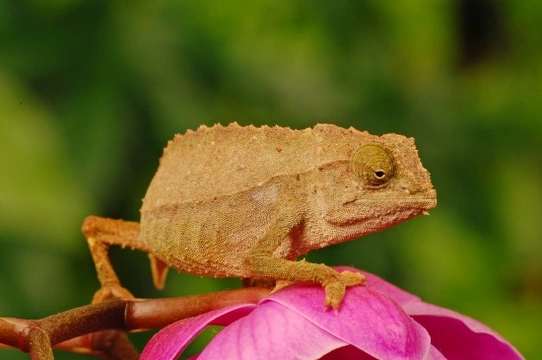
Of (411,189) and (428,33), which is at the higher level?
(428,33)

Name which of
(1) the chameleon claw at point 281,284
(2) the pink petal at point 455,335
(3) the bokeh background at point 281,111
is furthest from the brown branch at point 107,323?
(3) the bokeh background at point 281,111

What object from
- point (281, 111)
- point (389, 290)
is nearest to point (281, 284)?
point (389, 290)

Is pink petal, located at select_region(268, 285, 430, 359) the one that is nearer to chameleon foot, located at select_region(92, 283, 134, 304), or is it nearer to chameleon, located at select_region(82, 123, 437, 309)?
chameleon, located at select_region(82, 123, 437, 309)

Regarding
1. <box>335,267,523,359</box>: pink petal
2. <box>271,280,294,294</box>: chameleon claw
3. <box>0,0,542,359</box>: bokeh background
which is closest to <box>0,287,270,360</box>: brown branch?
<box>271,280,294,294</box>: chameleon claw

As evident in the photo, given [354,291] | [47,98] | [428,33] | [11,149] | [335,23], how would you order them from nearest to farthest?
[354,291]
[11,149]
[47,98]
[335,23]
[428,33]

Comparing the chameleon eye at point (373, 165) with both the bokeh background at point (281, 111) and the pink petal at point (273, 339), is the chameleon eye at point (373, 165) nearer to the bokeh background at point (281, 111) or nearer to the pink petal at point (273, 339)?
the pink petal at point (273, 339)

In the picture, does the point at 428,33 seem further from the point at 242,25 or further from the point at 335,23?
the point at 242,25

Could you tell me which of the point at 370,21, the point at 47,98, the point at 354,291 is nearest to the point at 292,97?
the point at 370,21

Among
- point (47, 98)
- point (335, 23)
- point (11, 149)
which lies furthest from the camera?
point (335, 23)
